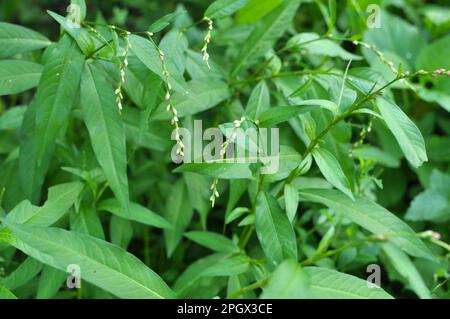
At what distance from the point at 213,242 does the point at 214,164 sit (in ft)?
1.15

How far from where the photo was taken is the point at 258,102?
143 centimetres

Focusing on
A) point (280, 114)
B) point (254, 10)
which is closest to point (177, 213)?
point (280, 114)

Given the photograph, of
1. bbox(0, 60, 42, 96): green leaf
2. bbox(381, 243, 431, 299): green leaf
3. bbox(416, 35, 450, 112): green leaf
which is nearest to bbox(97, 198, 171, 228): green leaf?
bbox(0, 60, 42, 96): green leaf

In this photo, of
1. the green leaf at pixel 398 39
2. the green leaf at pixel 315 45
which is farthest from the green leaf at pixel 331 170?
the green leaf at pixel 398 39

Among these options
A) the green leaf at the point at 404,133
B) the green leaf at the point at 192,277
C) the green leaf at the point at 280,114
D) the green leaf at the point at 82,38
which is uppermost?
the green leaf at the point at 82,38

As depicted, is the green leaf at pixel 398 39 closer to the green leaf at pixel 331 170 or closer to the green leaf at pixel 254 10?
the green leaf at pixel 254 10

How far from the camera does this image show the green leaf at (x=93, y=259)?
1.01m

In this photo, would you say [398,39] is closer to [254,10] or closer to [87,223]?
[254,10]

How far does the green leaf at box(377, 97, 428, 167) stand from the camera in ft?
3.58

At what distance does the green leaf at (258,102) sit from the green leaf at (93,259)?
0.50 m
